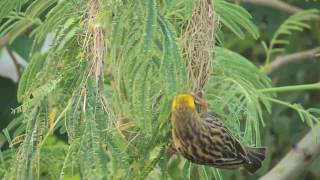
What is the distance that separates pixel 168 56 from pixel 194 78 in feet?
0.55

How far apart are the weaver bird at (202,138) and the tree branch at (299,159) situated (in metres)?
0.65

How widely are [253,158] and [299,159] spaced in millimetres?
649

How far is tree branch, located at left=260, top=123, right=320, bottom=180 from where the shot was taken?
2.12 m

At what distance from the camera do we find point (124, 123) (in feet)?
5.08

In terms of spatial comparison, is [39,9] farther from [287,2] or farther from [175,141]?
[287,2]

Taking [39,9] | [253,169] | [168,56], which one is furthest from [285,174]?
[168,56]

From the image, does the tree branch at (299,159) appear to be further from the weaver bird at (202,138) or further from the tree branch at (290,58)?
the weaver bird at (202,138)

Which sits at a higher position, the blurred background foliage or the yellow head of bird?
the yellow head of bird

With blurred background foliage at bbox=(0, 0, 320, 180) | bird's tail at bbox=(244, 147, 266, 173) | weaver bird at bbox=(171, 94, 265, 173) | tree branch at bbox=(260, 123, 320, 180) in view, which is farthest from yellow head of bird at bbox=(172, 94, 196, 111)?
blurred background foliage at bbox=(0, 0, 320, 180)

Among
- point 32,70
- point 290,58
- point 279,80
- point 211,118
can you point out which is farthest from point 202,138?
point 279,80

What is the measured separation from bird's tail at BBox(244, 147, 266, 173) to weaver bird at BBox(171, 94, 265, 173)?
17 mm

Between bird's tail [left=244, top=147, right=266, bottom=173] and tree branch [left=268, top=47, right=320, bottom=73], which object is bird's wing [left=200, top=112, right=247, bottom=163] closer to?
bird's tail [left=244, top=147, right=266, bottom=173]

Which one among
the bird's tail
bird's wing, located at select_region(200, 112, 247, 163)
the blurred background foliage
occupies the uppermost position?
bird's wing, located at select_region(200, 112, 247, 163)

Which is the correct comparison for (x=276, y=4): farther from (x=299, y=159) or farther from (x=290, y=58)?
(x=299, y=159)
